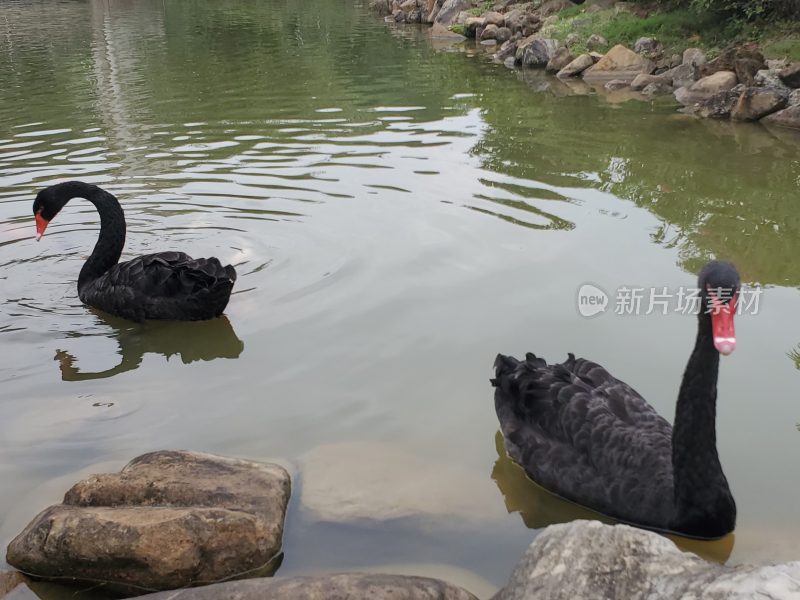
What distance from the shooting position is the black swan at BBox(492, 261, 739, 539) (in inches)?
133

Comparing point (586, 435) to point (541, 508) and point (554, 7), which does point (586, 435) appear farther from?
point (554, 7)

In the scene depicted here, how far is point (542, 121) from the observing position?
11.6 metres

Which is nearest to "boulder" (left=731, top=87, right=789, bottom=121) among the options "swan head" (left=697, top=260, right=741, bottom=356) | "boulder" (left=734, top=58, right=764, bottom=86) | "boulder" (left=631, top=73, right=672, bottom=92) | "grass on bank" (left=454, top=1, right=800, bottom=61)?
"boulder" (left=734, top=58, right=764, bottom=86)

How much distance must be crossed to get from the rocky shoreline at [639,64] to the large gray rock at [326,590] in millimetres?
9315

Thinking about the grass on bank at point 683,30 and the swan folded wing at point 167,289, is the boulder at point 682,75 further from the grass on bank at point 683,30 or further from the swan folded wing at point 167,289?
the swan folded wing at point 167,289

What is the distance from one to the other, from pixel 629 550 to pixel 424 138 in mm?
8319

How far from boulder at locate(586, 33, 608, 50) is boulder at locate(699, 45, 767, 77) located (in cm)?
329

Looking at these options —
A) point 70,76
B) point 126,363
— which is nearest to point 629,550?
point 126,363

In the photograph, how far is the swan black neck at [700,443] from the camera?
3371mm

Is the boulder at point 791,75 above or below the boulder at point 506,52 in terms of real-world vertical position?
above

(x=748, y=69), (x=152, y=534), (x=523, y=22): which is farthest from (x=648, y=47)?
(x=152, y=534)

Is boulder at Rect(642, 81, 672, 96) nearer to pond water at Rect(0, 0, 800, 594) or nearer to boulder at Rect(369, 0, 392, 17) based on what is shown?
pond water at Rect(0, 0, 800, 594)

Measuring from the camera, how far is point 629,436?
12.5ft

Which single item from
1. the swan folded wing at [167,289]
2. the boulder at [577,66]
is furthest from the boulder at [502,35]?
the swan folded wing at [167,289]
